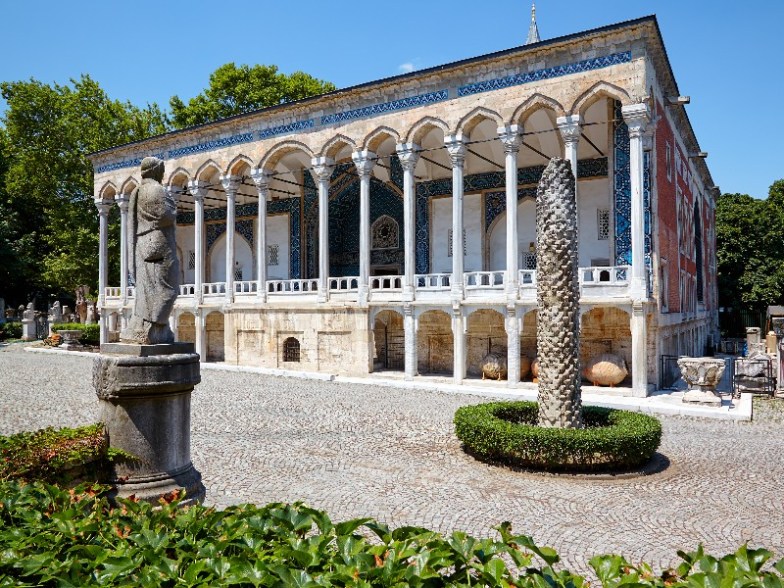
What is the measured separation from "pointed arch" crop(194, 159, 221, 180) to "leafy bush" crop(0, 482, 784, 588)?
20804mm

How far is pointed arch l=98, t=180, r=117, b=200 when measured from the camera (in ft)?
86.0

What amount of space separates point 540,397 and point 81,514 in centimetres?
684

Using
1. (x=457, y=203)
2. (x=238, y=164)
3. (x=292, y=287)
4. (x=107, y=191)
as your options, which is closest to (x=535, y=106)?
(x=457, y=203)

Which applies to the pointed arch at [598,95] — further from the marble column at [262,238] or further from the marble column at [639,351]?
the marble column at [262,238]

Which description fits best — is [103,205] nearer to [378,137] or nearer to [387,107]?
[378,137]

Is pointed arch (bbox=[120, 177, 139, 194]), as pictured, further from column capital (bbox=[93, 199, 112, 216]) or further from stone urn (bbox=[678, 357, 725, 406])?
stone urn (bbox=[678, 357, 725, 406])

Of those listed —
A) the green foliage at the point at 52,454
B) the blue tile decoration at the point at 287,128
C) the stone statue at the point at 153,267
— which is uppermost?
the blue tile decoration at the point at 287,128

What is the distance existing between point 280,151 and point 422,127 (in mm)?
5846

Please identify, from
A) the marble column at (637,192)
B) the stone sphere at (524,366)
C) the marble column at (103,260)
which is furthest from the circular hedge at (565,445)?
the marble column at (103,260)

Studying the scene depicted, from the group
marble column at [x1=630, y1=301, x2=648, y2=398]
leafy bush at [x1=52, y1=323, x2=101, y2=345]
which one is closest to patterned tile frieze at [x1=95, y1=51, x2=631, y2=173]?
marble column at [x1=630, y1=301, x2=648, y2=398]

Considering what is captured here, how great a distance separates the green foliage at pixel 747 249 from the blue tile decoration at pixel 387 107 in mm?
28431

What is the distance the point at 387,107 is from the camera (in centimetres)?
1831

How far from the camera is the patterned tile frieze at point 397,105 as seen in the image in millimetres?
15125

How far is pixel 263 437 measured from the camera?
980 centimetres
